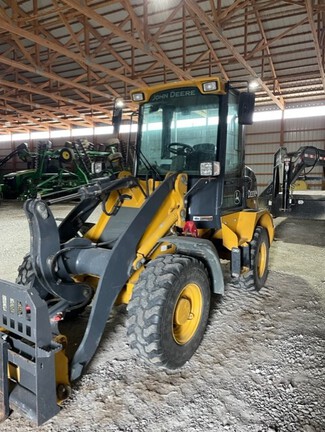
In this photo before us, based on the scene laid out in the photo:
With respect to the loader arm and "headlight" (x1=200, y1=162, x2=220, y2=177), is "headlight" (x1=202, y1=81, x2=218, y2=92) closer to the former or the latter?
"headlight" (x1=200, y1=162, x2=220, y2=177)

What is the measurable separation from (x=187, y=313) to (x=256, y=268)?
5.48 feet

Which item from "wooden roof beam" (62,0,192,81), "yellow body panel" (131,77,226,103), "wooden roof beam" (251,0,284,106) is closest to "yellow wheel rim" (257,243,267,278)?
"yellow body panel" (131,77,226,103)

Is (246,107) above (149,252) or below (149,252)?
above

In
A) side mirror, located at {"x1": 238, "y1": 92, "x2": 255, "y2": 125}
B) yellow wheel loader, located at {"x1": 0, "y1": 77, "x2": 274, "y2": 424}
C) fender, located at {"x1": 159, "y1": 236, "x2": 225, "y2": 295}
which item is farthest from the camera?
side mirror, located at {"x1": 238, "y1": 92, "x2": 255, "y2": 125}

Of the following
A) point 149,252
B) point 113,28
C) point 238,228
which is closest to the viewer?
point 149,252

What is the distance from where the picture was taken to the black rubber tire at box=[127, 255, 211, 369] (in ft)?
8.27

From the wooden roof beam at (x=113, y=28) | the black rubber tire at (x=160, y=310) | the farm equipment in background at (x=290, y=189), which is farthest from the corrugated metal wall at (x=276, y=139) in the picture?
the black rubber tire at (x=160, y=310)

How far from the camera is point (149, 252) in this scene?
3062 millimetres

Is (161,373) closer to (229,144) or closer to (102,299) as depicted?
(102,299)

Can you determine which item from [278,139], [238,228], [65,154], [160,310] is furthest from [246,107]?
[278,139]

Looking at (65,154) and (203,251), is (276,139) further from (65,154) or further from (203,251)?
(203,251)

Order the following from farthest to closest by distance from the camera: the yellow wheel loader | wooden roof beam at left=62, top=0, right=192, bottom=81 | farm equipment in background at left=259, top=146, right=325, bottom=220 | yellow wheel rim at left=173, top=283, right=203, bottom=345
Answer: farm equipment in background at left=259, top=146, right=325, bottom=220
wooden roof beam at left=62, top=0, right=192, bottom=81
yellow wheel rim at left=173, top=283, right=203, bottom=345
the yellow wheel loader

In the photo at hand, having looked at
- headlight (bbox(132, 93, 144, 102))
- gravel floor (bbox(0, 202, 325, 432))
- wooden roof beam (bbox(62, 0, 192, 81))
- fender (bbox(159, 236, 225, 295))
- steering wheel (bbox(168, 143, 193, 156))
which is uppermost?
wooden roof beam (bbox(62, 0, 192, 81))

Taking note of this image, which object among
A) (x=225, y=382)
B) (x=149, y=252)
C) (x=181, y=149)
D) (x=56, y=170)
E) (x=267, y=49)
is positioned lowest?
(x=225, y=382)
